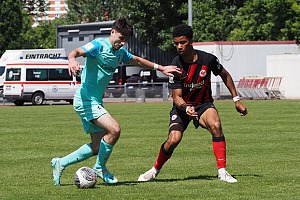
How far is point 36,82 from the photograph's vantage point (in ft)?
147

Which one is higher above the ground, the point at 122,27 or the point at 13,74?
the point at 122,27

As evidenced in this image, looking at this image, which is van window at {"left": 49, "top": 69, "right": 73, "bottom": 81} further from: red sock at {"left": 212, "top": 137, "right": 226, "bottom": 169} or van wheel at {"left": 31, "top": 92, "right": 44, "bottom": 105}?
red sock at {"left": 212, "top": 137, "right": 226, "bottom": 169}

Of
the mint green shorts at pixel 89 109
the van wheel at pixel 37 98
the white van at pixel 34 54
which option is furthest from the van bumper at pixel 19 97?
the mint green shorts at pixel 89 109

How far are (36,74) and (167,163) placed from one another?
32.2 m

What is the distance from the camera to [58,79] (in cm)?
4553

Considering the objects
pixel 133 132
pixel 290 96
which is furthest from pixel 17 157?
pixel 290 96

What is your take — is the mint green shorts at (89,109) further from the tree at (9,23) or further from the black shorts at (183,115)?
the tree at (9,23)

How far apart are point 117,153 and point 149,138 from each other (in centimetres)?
359

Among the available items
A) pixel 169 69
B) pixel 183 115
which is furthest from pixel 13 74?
pixel 169 69

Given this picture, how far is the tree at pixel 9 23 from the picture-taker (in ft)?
244

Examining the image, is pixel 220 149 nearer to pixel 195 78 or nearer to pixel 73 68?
pixel 195 78

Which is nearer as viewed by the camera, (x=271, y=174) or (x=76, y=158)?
(x=76, y=158)

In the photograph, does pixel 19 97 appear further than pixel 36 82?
No

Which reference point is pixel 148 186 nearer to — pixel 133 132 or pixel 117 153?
pixel 117 153
